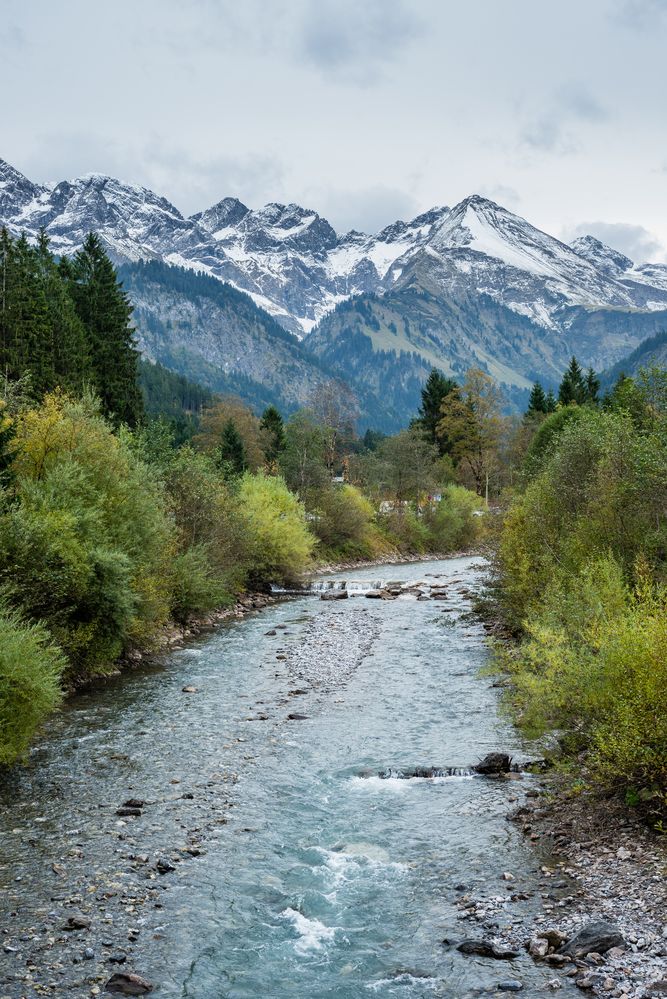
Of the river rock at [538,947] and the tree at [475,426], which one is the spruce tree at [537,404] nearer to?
the tree at [475,426]

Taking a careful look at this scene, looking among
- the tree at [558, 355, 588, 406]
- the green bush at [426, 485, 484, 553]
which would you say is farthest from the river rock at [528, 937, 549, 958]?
the tree at [558, 355, 588, 406]

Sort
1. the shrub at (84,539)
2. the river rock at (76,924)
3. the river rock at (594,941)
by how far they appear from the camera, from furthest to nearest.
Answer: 1. the shrub at (84,539)
2. the river rock at (76,924)
3. the river rock at (594,941)

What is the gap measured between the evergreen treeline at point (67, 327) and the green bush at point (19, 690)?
98.9ft

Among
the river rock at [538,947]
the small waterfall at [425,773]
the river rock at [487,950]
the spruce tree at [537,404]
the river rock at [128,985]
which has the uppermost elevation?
the spruce tree at [537,404]

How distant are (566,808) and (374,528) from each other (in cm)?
6481

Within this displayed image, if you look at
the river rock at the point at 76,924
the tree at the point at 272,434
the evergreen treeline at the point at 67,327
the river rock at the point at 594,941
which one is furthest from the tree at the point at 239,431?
the river rock at the point at 594,941

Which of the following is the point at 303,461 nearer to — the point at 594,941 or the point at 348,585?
the point at 348,585

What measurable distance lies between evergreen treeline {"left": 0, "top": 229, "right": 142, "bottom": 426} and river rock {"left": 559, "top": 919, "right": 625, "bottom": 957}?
40285 mm

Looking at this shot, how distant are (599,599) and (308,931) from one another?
1028 cm

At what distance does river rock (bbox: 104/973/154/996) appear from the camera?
9.42m

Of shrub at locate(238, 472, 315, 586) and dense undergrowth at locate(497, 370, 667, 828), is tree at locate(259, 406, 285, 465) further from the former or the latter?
dense undergrowth at locate(497, 370, 667, 828)

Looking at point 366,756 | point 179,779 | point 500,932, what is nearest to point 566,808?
point 500,932

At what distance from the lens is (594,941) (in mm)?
9922

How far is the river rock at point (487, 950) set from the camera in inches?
394
